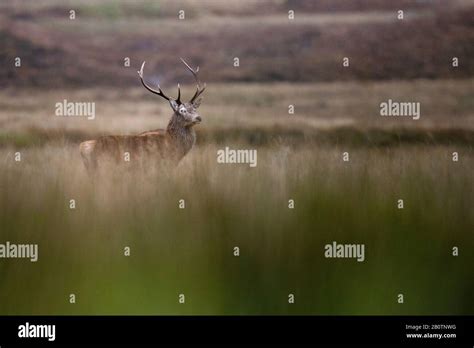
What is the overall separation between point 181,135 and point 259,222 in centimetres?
139

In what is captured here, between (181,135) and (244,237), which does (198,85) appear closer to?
(181,135)

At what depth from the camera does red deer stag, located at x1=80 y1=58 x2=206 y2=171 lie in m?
14.3

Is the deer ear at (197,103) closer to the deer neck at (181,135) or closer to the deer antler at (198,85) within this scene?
the deer antler at (198,85)

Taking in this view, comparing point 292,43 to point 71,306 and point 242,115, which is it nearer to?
point 242,115

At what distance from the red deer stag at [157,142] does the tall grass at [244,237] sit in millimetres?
192

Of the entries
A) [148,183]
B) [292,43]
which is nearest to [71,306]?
[148,183]

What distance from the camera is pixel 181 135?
1436 cm

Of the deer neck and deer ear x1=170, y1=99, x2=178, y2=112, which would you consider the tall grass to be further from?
deer ear x1=170, y1=99, x2=178, y2=112
